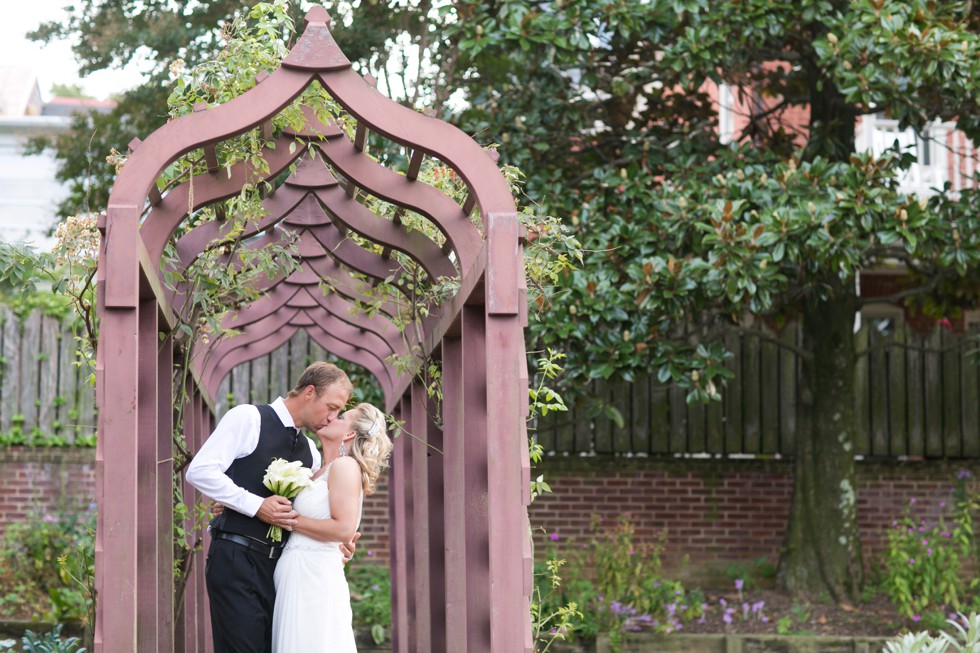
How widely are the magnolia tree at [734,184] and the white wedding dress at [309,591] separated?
237cm

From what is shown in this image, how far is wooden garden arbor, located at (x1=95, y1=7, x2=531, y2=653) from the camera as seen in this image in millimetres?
3752

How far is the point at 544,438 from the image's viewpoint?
1123 centimetres

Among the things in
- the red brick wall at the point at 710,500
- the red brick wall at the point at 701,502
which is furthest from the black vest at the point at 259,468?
the red brick wall at the point at 710,500

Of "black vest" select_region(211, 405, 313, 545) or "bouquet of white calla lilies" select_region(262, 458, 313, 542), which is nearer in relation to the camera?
"bouquet of white calla lilies" select_region(262, 458, 313, 542)

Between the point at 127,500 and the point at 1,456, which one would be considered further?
the point at 1,456

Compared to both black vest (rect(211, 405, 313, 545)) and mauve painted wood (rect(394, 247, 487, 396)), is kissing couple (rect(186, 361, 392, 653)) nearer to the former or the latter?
black vest (rect(211, 405, 313, 545))

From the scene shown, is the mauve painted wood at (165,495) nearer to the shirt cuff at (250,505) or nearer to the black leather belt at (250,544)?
the black leather belt at (250,544)

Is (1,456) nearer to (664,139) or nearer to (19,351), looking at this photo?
(19,351)

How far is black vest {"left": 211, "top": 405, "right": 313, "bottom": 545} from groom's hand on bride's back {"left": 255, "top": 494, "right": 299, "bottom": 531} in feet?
0.40

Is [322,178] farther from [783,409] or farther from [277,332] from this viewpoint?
[783,409]

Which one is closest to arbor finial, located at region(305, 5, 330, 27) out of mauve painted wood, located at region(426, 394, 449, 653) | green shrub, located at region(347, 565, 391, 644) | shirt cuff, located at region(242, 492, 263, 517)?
shirt cuff, located at region(242, 492, 263, 517)

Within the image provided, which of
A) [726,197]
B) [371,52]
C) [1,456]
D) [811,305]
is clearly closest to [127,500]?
[726,197]

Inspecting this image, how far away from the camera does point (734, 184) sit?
8398mm

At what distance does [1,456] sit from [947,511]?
930 centimetres
